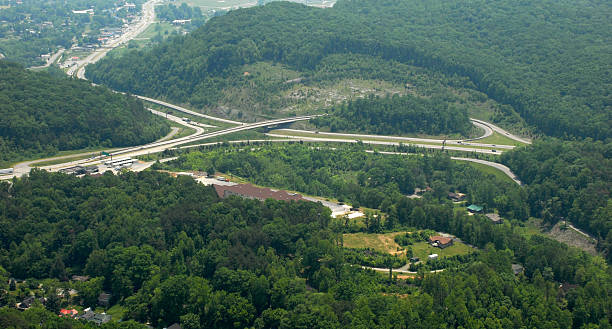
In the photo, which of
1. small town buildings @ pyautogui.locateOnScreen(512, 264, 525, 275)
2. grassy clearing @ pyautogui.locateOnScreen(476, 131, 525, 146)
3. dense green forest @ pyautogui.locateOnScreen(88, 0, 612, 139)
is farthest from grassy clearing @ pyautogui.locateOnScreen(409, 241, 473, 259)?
dense green forest @ pyautogui.locateOnScreen(88, 0, 612, 139)

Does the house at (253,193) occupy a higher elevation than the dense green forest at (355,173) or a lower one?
higher

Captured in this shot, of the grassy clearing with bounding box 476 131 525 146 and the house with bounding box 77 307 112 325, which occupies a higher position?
the grassy clearing with bounding box 476 131 525 146

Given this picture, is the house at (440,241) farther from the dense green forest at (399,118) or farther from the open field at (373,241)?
the dense green forest at (399,118)

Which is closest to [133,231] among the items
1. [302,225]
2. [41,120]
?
[302,225]

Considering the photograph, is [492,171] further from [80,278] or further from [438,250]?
[80,278]

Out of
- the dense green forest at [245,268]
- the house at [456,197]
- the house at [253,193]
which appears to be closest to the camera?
the dense green forest at [245,268]

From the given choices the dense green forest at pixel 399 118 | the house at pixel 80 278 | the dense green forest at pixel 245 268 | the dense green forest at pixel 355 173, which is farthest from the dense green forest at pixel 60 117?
the house at pixel 80 278

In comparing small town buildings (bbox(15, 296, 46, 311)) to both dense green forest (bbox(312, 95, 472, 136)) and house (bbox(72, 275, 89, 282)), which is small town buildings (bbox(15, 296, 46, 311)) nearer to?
house (bbox(72, 275, 89, 282))
